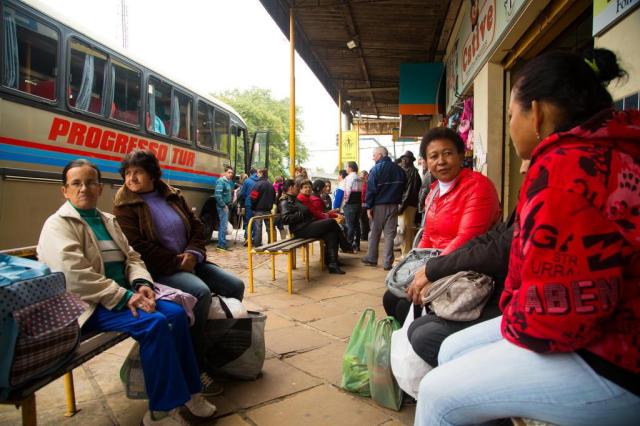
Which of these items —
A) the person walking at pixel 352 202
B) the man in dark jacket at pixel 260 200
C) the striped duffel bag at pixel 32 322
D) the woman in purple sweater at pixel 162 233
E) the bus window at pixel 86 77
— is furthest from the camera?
the man in dark jacket at pixel 260 200

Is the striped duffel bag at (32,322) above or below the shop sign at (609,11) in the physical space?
below

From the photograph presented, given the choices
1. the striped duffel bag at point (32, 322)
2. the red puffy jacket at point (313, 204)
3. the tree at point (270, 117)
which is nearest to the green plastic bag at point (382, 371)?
the striped duffel bag at point (32, 322)

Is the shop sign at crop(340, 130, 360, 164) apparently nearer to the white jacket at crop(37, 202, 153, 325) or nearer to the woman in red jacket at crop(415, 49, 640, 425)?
the white jacket at crop(37, 202, 153, 325)

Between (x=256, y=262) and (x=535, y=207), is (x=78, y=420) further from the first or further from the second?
(x=256, y=262)

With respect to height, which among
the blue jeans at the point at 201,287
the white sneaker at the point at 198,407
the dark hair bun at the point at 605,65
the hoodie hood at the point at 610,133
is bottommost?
the white sneaker at the point at 198,407

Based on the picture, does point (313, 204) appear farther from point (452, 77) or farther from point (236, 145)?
point (236, 145)

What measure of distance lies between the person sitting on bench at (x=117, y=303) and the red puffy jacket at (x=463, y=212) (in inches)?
59.0

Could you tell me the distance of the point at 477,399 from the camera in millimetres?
1144

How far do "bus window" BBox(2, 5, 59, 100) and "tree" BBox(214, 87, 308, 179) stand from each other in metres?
29.7

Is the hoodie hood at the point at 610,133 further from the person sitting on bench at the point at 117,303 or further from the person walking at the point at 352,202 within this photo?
the person walking at the point at 352,202

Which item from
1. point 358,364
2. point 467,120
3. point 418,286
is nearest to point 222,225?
point 467,120

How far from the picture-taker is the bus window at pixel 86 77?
548 centimetres

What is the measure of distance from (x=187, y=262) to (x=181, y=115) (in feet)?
20.2

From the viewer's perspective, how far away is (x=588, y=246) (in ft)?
3.10
